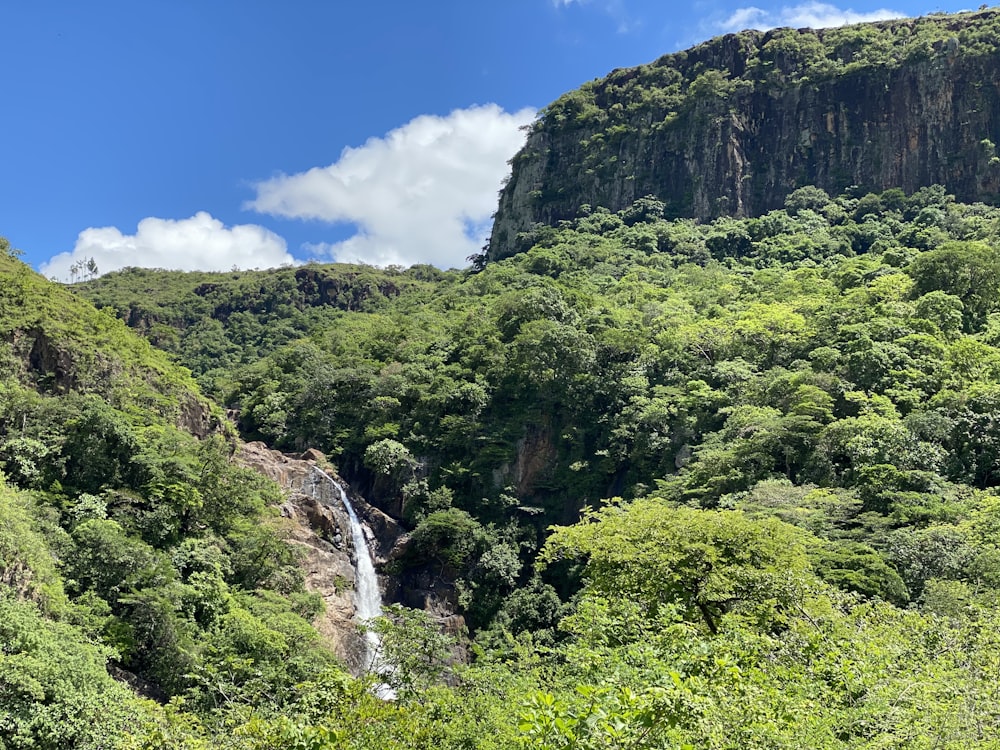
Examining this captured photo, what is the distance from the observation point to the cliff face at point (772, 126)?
64.4m

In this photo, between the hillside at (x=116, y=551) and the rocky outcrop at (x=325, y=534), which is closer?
the hillside at (x=116, y=551)

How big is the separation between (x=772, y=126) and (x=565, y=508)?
48470mm

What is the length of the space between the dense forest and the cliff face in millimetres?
6651

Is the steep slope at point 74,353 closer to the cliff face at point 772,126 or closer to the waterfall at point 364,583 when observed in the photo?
the waterfall at point 364,583

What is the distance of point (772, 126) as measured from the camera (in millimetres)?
72375

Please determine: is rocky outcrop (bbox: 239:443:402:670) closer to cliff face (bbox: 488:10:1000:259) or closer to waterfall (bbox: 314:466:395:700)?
waterfall (bbox: 314:466:395:700)

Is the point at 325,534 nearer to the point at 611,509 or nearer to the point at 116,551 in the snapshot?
the point at 116,551

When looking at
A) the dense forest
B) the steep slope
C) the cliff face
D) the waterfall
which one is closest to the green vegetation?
the dense forest

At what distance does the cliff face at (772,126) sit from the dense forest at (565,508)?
6.65m

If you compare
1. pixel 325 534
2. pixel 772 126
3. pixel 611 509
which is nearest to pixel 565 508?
pixel 325 534

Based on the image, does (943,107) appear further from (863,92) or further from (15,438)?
(15,438)

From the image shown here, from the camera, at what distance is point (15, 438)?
25.6 meters

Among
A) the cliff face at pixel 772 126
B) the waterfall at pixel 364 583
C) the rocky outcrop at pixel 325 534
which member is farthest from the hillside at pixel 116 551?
the cliff face at pixel 772 126

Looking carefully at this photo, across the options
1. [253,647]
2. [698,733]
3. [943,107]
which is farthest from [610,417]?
[943,107]
